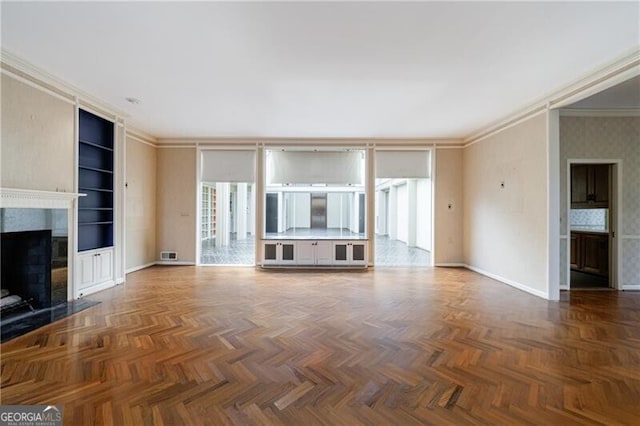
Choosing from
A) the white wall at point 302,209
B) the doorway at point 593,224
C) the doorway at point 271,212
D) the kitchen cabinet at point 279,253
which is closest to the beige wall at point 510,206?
the doorway at point 593,224

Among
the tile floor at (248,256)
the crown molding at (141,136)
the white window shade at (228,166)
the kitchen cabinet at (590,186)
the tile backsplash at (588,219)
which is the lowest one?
the tile floor at (248,256)

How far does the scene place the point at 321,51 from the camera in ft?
11.3

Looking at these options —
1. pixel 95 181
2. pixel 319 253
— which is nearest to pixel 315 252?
pixel 319 253

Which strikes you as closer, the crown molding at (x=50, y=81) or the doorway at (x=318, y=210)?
the crown molding at (x=50, y=81)

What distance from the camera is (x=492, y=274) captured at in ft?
20.5

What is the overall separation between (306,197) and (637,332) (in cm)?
606

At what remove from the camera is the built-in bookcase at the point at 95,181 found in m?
4.93

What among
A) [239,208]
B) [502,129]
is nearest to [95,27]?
[502,129]

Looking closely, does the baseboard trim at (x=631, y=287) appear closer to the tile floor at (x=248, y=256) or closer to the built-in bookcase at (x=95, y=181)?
the tile floor at (x=248, y=256)

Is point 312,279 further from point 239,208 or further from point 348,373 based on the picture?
point 239,208

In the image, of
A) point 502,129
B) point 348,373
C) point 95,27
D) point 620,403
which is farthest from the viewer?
point 502,129

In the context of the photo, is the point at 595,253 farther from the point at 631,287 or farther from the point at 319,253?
the point at 319,253

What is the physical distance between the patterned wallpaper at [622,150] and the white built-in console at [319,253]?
3.95m

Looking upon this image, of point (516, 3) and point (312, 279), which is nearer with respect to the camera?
point (516, 3)
